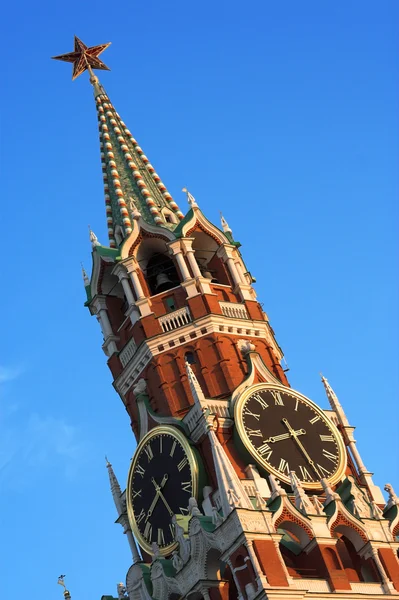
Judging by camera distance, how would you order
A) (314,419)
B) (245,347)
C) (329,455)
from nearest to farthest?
1. (329,455)
2. (314,419)
3. (245,347)

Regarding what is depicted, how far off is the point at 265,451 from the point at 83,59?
935 inches

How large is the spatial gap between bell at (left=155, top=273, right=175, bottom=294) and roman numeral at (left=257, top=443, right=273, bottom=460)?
9045 mm

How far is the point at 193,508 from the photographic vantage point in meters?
44.7

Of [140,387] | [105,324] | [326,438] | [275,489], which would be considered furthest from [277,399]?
[105,324]

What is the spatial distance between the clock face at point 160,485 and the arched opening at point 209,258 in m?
7.98

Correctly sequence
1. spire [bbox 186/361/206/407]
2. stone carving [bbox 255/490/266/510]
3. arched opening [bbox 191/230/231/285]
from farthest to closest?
arched opening [bbox 191/230/231/285] < spire [bbox 186/361/206/407] < stone carving [bbox 255/490/266/510]

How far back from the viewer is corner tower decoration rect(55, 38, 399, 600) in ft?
143

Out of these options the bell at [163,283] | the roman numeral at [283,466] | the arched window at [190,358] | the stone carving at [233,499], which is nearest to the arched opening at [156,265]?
the bell at [163,283]

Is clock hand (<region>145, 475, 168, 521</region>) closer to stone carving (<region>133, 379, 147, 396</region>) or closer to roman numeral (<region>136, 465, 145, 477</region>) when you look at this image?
roman numeral (<region>136, 465, 145, 477</region>)

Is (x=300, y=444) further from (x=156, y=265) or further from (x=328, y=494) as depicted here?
(x=156, y=265)

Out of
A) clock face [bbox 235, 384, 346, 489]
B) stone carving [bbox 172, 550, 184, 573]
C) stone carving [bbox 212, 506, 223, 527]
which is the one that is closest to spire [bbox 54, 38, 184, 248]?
clock face [bbox 235, 384, 346, 489]

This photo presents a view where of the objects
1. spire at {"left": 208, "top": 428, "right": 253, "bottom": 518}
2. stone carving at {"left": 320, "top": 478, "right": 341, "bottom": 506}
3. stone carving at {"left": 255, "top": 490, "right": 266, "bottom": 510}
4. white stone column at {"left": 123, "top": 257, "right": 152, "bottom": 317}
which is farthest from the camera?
white stone column at {"left": 123, "top": 257, "right": 152, "bottom": 317}

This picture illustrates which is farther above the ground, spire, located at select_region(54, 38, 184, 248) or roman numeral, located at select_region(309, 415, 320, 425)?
spire, located at select_region(54, 38, 184, 248)

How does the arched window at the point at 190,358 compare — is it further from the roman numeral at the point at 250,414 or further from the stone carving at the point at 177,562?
the stone carving at the point at 177,562
